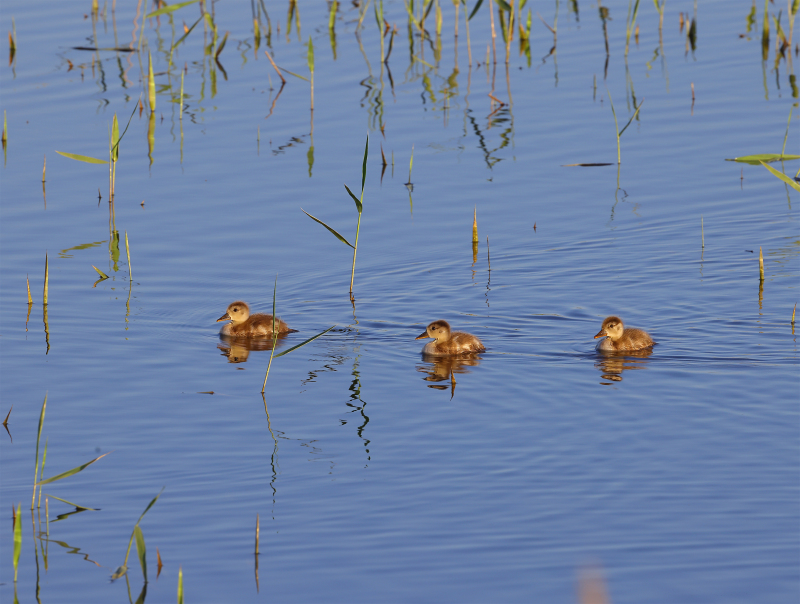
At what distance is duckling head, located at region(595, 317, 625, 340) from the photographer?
929cm

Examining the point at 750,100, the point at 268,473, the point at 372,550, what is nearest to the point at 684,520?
the point at 372,550

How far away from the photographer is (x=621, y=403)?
8.16 meters

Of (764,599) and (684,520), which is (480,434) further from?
(764,599)

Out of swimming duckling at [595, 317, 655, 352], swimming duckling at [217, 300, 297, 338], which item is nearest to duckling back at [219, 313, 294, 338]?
swimming duckling at [217, 300, 297, 338]

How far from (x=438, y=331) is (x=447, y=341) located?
6.4 inches

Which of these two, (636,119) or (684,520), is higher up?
(636,119)

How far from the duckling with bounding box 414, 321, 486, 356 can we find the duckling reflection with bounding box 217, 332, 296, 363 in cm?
134

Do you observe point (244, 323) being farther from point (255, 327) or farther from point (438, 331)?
point (438, 331)

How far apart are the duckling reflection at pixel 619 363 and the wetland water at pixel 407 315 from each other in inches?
1.5

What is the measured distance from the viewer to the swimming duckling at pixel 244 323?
10.1m

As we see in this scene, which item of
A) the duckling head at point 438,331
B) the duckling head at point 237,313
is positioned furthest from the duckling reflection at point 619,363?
the duckling head at point 237,313

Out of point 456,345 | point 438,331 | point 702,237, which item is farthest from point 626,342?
point 702,237

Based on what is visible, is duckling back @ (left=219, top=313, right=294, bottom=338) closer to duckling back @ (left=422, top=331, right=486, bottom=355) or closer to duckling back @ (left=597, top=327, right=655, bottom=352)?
duckling back @ (left=422, top=331, right=486, bottom=355)

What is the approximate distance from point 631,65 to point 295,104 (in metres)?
5.15
